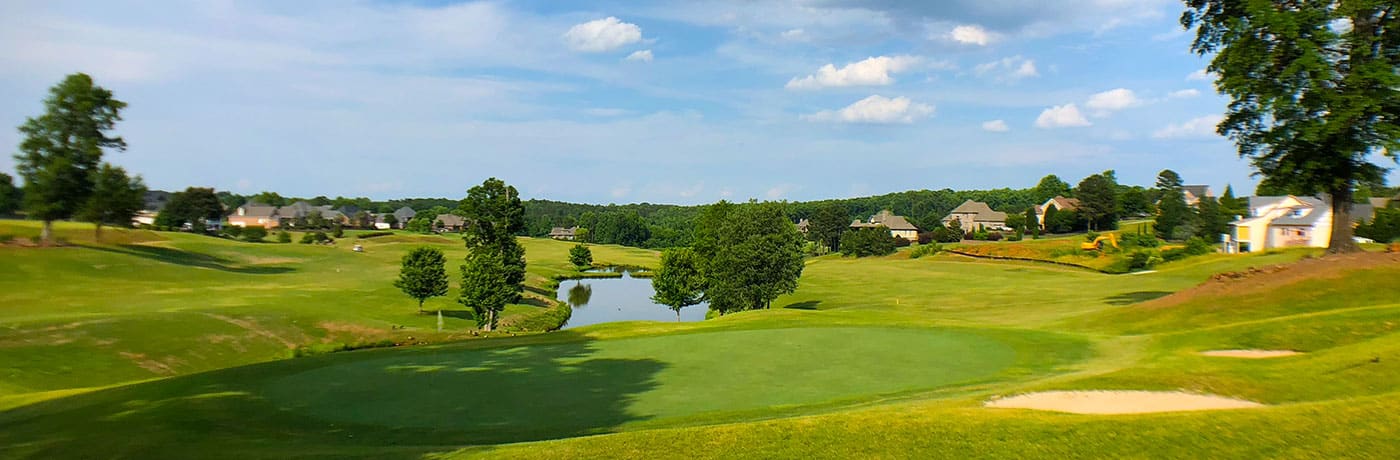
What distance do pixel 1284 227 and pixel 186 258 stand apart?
119 m

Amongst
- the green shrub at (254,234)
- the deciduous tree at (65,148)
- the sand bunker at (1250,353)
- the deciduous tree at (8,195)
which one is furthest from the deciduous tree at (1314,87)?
the deciduous tree at (8,195)

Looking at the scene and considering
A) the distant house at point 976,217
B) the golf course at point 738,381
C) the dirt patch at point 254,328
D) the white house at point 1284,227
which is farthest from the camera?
the distant house at point 976,217

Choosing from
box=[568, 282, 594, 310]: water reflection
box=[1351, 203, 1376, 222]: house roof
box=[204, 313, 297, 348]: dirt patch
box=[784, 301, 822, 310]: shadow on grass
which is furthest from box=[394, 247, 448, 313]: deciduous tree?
box=[1351, 203, 1376, 222]: house roof

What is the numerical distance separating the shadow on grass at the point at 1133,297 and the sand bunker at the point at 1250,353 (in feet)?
86.2

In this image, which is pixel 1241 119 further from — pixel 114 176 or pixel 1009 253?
pixel 114 176

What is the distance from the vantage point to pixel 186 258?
269ft

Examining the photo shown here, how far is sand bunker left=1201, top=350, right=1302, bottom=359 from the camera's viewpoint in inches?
870

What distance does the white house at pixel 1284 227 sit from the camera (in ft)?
290

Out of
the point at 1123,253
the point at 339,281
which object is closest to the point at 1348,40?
the point at 1123,253

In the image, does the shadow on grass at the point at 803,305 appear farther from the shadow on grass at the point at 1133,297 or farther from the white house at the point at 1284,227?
the white house at the point at 1284,227

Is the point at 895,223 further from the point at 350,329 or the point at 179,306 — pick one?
the point at 179,306

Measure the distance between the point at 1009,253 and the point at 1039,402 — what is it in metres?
93.2

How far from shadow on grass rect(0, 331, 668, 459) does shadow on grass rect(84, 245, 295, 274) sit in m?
61.9

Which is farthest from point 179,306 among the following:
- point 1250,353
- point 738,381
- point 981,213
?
point 981,213
